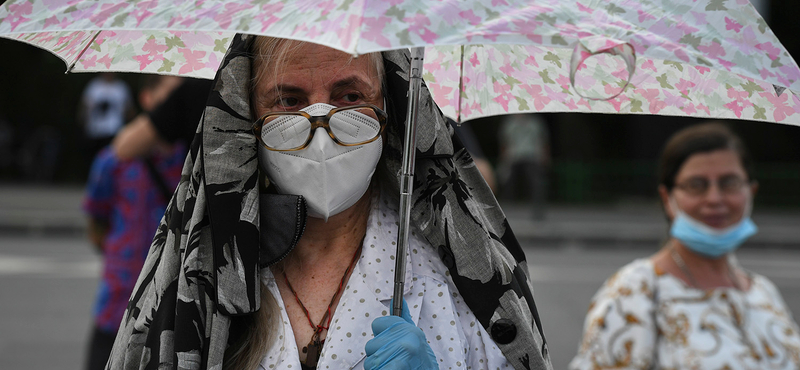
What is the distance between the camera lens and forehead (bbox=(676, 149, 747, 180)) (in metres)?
3.44

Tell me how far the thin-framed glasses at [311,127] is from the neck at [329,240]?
0.21m

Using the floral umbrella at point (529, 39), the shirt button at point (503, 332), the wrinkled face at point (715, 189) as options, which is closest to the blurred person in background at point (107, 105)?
the wrinkled face at point (715, 189)

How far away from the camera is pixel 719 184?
346 cm

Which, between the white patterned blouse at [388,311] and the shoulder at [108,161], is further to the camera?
the shoulder at [108,161]

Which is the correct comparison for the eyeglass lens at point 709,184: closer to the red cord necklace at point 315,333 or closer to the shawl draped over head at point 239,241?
the shawl draped over head at point 239,241

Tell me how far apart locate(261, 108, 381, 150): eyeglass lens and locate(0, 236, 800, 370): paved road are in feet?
16.2

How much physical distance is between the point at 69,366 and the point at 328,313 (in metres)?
4.95

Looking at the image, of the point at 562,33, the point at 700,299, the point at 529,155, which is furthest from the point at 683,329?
the point at 529,155

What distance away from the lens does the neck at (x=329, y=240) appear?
214cm

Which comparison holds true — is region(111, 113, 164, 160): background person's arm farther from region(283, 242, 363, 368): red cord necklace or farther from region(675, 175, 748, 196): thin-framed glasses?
region(675, 175, 748, 196): thin-framed glasses

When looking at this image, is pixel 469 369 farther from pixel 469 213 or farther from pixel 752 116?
pixel 752 116

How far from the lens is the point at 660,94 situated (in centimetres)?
219

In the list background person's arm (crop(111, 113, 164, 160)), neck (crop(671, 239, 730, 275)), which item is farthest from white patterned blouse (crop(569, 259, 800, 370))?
background person's arm (crop(111, 113, 164, 160))

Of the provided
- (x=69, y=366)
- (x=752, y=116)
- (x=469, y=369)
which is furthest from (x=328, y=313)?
(x=69, y=366)
